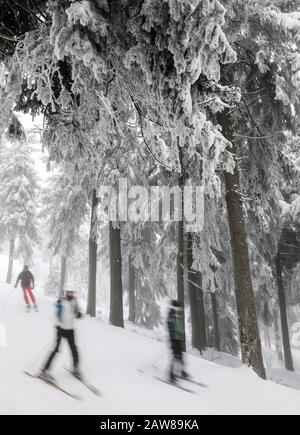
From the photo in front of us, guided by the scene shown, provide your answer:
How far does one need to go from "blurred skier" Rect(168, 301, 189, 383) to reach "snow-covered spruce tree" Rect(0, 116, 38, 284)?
23.7m

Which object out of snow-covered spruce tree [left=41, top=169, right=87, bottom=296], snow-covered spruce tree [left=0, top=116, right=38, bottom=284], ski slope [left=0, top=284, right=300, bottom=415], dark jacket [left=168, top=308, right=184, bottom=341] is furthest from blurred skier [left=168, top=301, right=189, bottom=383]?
snow-covered spruce tree [left=0, top=116, right=38, bottom=284]

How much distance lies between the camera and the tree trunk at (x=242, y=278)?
8.20 metres

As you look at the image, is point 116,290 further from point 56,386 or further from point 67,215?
point 56,386

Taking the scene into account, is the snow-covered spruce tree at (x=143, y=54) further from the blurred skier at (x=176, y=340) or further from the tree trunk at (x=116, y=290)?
the tree trunk at (x=116, y=290)

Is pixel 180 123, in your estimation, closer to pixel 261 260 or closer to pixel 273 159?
pixel 273 159

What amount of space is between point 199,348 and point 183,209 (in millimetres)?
7175

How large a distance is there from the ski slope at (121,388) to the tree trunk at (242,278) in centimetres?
48

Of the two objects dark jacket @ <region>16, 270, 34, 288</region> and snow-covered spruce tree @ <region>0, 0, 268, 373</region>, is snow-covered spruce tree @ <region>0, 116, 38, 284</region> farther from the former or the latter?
snow-covered spruce tree @ <region>0, 0, 268, 373</region>

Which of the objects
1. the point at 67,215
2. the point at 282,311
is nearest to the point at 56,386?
the point at 67,215

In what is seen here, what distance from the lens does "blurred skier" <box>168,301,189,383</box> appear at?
7.41 meters

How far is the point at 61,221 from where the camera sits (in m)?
18.6

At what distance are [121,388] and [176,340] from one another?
5.32ft
